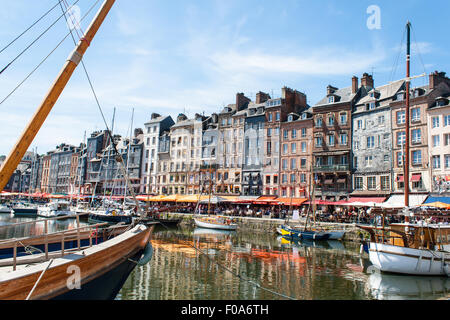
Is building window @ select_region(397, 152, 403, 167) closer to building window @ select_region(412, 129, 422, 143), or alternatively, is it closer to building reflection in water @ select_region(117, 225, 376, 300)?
building window @ select_region(412, 129, 422, 143)

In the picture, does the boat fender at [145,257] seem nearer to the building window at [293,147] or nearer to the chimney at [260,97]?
the building window at [293,147]

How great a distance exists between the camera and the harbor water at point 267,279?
1434 centimetres

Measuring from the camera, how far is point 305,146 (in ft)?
176

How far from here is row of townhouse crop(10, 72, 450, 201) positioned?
4166 centimetres

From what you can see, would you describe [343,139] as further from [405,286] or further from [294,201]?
[405,286]

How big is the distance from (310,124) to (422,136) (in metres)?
16.5

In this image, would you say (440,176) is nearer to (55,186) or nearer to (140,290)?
(140,290)

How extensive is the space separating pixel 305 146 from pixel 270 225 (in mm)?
16271

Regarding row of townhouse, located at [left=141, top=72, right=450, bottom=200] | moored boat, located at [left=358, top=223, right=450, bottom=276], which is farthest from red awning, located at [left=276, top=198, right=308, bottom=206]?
moored boat, located at [left=358, top=223, right=450, bottom=276]

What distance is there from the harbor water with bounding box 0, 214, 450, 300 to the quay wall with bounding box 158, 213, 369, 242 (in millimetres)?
8230

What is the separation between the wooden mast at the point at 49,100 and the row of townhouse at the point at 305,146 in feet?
66.7

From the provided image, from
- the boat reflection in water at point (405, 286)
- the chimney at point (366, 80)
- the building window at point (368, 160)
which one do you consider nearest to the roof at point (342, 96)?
the chimney at point (366, 80)

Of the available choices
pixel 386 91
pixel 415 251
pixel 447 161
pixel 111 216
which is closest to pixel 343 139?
pixel 386 91
